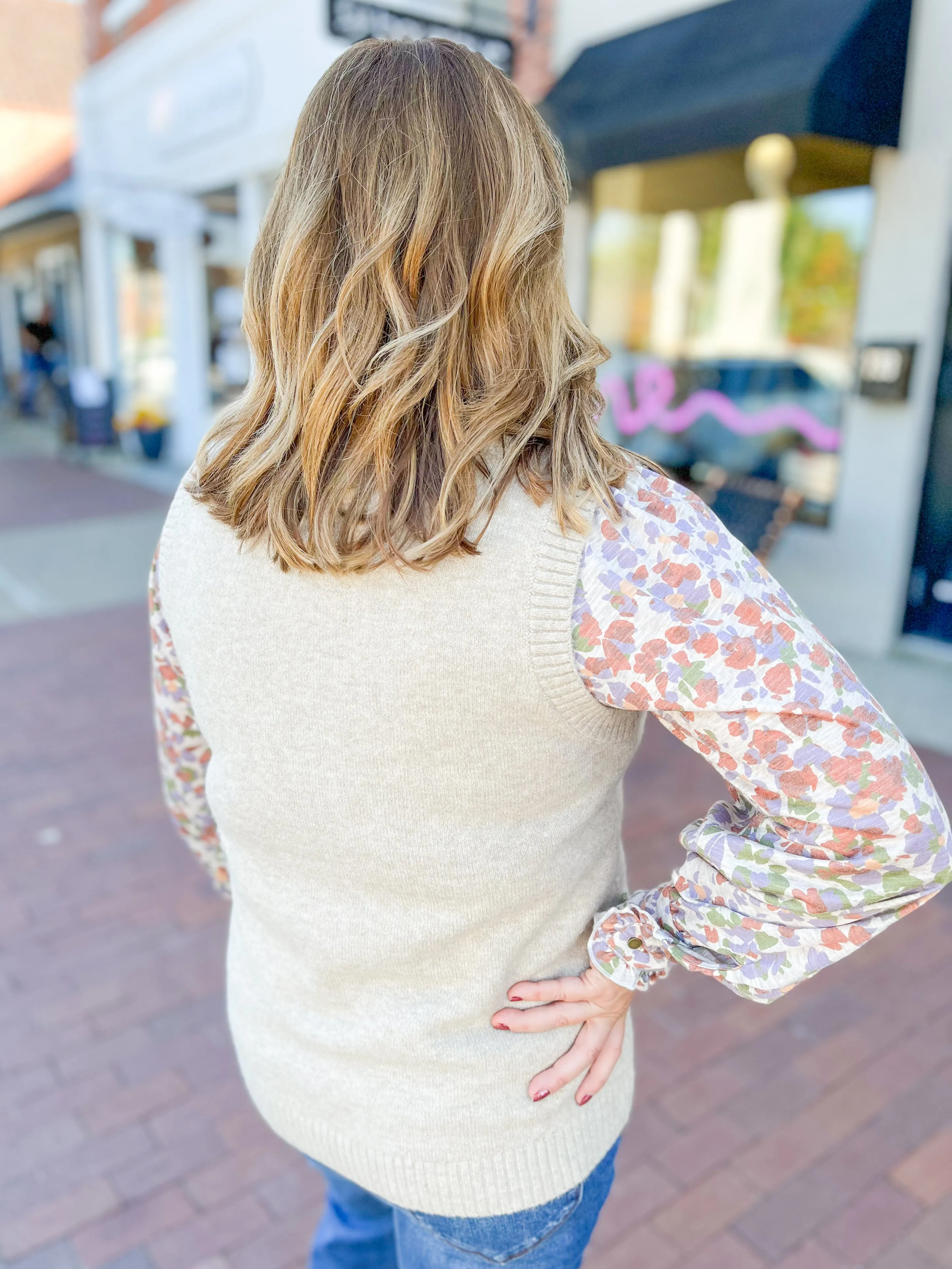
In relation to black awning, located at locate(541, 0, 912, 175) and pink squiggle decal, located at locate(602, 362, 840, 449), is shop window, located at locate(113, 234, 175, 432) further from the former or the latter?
black awning, located at locate(541, 0, 912, 175)

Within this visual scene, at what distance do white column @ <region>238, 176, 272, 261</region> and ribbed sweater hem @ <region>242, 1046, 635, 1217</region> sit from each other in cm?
1034

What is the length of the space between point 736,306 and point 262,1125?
18.6 feet

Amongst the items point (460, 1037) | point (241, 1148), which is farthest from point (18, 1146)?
point (460, 1037)

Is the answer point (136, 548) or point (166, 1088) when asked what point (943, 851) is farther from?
point (136, 548)

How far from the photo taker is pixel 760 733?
3.08 ft

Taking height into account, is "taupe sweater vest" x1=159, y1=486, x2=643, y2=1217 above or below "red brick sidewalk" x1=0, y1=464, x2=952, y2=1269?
above

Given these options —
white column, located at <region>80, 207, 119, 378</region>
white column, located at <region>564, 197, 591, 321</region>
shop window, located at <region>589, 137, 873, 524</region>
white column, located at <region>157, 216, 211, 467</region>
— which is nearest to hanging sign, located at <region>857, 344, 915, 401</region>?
shop window, located at <region>589, 137, 873, 524</region>

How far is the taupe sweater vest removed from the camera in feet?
3.08

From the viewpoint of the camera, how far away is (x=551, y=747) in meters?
0.99

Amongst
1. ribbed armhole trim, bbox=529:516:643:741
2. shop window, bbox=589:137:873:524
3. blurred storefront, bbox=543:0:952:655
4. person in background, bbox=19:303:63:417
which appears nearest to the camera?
→ ribbed armhole trim, bbox=529:516:643:741

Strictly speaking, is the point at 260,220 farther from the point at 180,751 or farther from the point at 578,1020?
the point at 578,1020

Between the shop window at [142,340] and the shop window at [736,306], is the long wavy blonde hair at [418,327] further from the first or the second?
the shop window at [142,340]

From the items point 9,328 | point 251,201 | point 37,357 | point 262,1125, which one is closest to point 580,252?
point 251,201

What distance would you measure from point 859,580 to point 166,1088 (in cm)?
441
